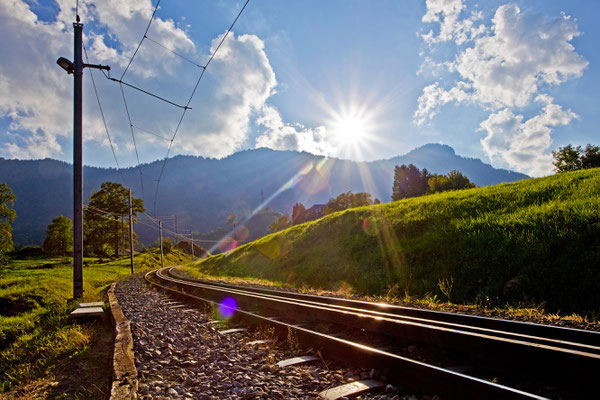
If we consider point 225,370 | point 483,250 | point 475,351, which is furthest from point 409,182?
point 225,370

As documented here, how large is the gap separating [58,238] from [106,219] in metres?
14.4

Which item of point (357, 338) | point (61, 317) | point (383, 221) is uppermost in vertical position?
point (383, 221)

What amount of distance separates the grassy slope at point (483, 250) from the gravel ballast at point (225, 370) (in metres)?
5.44

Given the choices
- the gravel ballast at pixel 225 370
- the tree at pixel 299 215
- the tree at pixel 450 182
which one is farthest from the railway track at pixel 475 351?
the tree at pixel 299 215

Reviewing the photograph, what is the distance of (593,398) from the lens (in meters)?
2.85

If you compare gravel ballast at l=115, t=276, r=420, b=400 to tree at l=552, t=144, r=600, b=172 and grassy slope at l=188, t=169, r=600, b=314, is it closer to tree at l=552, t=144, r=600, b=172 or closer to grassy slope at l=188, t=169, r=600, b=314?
grassy slope at l=188, t=169, r=600, b=314

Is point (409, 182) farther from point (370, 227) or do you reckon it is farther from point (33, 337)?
point (33, 337)

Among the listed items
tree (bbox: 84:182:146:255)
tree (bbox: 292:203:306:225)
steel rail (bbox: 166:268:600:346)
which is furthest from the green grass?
tree (bbox: 292:203:306:225)

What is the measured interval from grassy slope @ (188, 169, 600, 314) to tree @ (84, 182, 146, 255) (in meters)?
51.9

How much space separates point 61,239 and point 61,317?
66.5 metres

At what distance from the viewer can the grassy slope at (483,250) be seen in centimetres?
723

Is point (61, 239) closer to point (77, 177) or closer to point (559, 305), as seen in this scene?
point (77, 177)

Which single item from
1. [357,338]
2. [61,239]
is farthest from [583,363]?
[61,239]

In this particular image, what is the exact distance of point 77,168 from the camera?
40.6 feet
